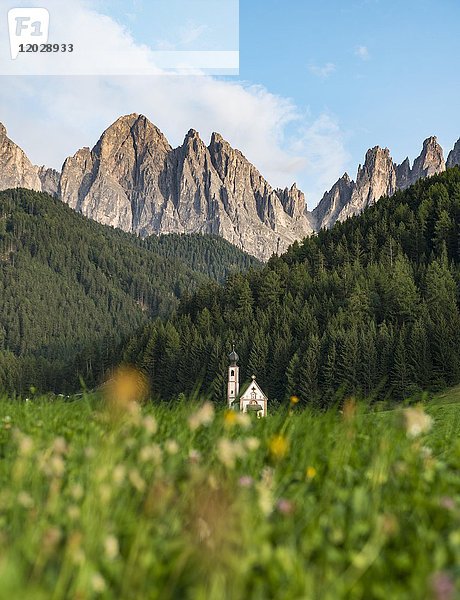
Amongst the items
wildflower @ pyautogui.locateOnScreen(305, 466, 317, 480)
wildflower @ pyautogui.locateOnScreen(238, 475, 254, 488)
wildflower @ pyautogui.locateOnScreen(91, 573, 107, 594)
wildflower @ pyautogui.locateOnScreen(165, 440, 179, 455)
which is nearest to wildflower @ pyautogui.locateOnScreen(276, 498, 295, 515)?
wildflower @ pyautogui.locateOnScreen(238, 475, 254, 488)

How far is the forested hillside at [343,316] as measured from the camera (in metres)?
82.4

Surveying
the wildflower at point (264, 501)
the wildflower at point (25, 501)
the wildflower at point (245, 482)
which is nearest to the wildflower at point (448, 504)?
the wildflower at point (264, 501)

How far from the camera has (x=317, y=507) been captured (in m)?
4.59

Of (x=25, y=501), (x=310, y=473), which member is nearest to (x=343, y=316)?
(x=310, y=473)

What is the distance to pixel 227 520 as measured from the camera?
138 inches

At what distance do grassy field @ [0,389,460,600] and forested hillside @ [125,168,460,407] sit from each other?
57.3 metres

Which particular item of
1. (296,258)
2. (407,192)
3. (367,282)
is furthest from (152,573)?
(407,192)

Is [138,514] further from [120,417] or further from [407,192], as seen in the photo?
[407,192]

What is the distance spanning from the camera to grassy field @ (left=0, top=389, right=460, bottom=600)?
3.39 meters

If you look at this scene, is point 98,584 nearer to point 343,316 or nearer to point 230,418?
point 230,418

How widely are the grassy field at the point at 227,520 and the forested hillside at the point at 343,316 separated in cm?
5727

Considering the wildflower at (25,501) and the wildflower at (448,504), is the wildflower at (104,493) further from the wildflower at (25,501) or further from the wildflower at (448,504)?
the wildflower at (448,504)

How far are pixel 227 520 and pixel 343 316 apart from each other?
94.9 metres

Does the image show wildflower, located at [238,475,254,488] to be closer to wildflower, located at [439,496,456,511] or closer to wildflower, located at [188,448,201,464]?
wildflower, located at [188,448,201,464]
